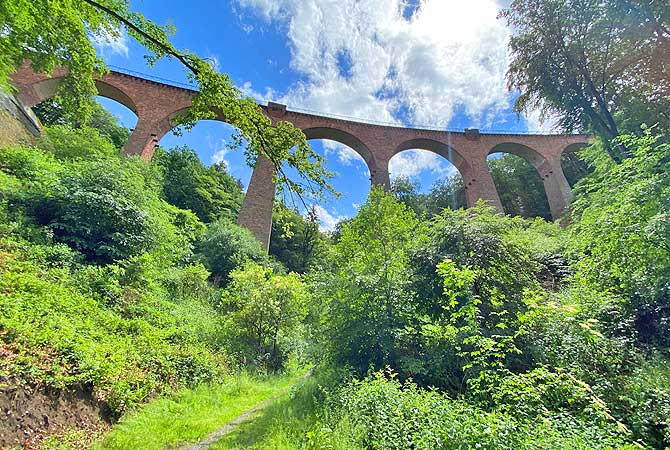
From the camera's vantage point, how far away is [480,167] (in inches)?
832

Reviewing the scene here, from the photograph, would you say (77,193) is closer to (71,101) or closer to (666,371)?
Result: (71,101)

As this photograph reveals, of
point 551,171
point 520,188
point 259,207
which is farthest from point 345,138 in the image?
point 520,188

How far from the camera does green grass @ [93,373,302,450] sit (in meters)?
3.70

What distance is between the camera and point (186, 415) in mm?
4730

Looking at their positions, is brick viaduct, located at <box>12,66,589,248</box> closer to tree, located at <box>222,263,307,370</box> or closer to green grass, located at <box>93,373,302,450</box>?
tree, located at <box>222,263,307,370</box>

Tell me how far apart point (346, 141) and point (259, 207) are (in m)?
7.96

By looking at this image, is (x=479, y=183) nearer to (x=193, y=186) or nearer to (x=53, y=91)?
(x=193, y=186)

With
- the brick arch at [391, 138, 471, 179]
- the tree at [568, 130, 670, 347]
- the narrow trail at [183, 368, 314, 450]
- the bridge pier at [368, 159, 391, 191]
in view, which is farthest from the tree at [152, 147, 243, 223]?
the tree at [568, 130, 670, 347]

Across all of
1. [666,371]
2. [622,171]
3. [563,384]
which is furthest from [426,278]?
[622,171]

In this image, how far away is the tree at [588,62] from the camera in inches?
390

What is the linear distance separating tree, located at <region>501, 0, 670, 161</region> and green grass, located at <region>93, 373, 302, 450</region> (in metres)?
13.0

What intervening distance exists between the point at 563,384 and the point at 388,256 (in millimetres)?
3606

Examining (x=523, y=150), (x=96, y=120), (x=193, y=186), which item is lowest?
(x=193, y=186)

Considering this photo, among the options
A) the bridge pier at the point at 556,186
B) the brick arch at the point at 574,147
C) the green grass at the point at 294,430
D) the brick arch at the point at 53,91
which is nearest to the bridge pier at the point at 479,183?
the bridge pier at the point at 556,186
